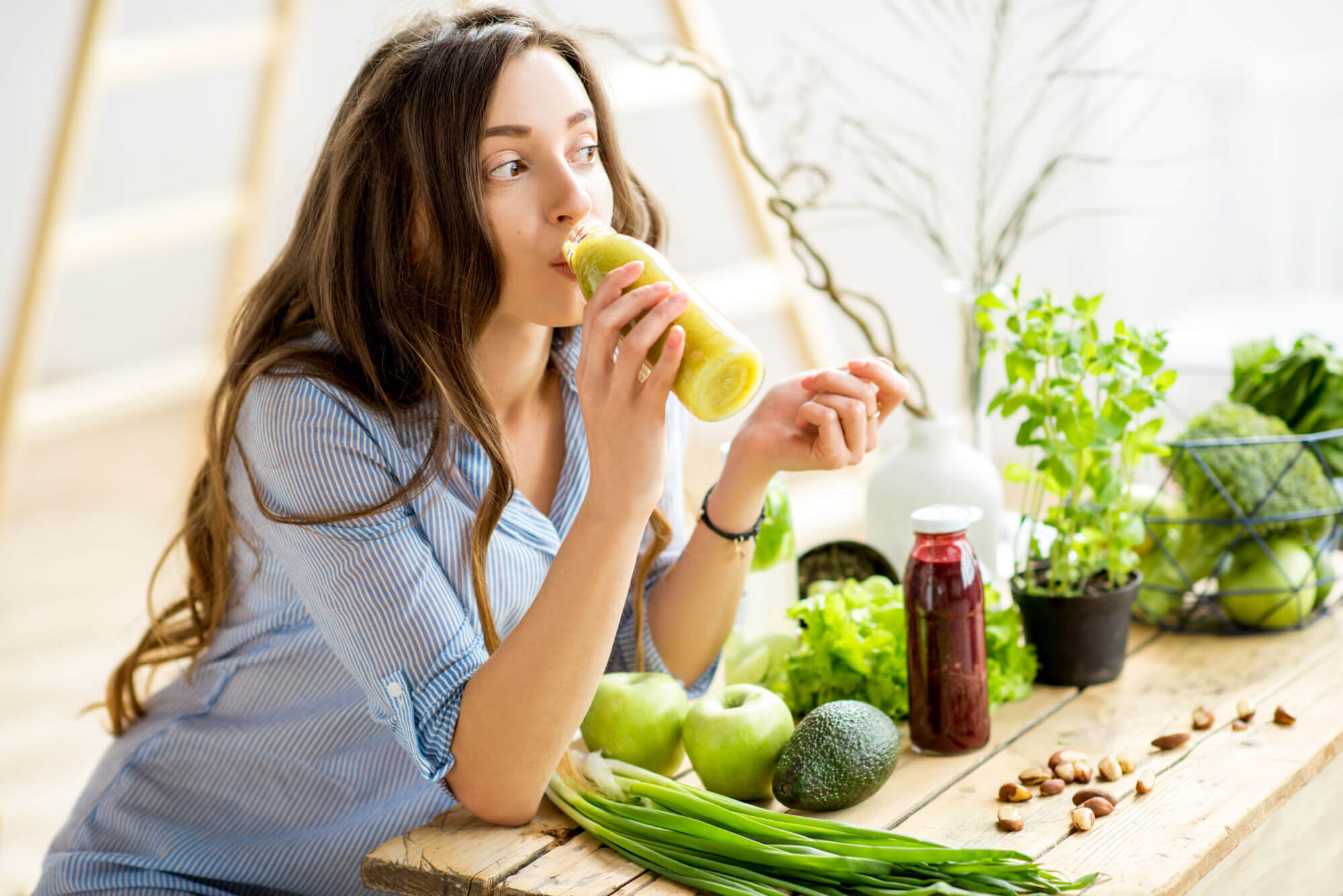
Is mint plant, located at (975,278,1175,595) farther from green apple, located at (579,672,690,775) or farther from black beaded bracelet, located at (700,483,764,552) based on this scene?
green apple, located at (579,672,690,775)

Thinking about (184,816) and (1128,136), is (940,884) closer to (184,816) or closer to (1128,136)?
(184,816)

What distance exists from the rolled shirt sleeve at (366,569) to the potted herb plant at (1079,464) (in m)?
0.58

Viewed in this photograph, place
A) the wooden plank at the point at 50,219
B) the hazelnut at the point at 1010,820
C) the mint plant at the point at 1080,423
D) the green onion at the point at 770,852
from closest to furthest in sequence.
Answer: the green onion at the point at 770,852, the hazelnut at the point at 1010,820, the mint plant at the point at 1080,423, the wooden plank at the point at 50,219

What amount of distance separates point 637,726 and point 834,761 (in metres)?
0.20

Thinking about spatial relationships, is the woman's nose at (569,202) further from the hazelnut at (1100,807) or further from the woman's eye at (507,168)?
the hazelnut at (1100,807)

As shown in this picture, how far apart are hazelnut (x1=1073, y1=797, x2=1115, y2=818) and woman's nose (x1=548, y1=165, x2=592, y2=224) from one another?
2.20 feet

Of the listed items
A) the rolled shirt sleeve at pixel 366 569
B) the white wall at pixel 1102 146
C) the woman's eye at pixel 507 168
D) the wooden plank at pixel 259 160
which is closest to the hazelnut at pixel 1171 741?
the rolled shirt sleeve at pixel 366 569

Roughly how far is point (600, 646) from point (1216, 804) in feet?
1.71

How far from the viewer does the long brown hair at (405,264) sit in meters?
1.16

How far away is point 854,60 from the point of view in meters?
4.59

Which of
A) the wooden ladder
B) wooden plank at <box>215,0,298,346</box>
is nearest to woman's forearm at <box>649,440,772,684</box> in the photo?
the wooden ladder

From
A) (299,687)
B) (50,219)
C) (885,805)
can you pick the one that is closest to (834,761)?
(885,805)

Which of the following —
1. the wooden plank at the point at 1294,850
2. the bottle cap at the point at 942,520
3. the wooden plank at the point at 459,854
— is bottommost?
the wooden plank at the point at 1294,850

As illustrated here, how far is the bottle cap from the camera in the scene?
1104 millimetres
